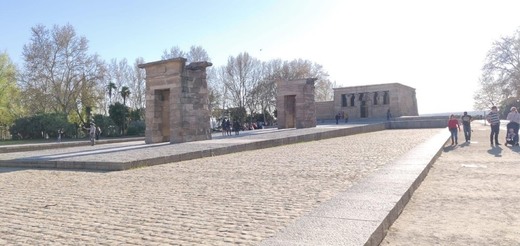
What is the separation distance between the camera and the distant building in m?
43.3

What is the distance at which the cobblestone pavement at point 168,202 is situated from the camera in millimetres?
4188

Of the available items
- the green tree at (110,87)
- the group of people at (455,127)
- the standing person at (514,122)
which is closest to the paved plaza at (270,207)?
the standing person at (514,122)

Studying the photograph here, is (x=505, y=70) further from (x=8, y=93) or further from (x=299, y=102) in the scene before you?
(x=8, y=93)

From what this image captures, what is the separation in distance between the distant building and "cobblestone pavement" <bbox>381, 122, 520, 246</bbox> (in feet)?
117

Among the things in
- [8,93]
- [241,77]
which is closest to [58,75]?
[8,93]

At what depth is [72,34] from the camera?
44688mm

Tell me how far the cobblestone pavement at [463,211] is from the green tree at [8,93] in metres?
48.6

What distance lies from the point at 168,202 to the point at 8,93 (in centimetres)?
4796

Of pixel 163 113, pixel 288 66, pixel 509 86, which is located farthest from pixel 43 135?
pixel 509 86

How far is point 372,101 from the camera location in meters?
44.9

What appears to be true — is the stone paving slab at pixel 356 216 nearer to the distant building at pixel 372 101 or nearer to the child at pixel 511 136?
the child at pixel 511 136

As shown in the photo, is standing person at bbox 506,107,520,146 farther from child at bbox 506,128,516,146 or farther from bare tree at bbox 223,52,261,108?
bare tree at bbox 223,52,261,108

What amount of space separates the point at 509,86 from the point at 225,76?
121 feet

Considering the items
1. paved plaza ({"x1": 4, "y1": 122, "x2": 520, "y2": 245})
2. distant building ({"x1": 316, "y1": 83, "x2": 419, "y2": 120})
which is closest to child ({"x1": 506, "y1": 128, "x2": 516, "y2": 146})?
paved plaza ({"x1": 4, "y1": 122, "x2": 520, "y2": 245})
